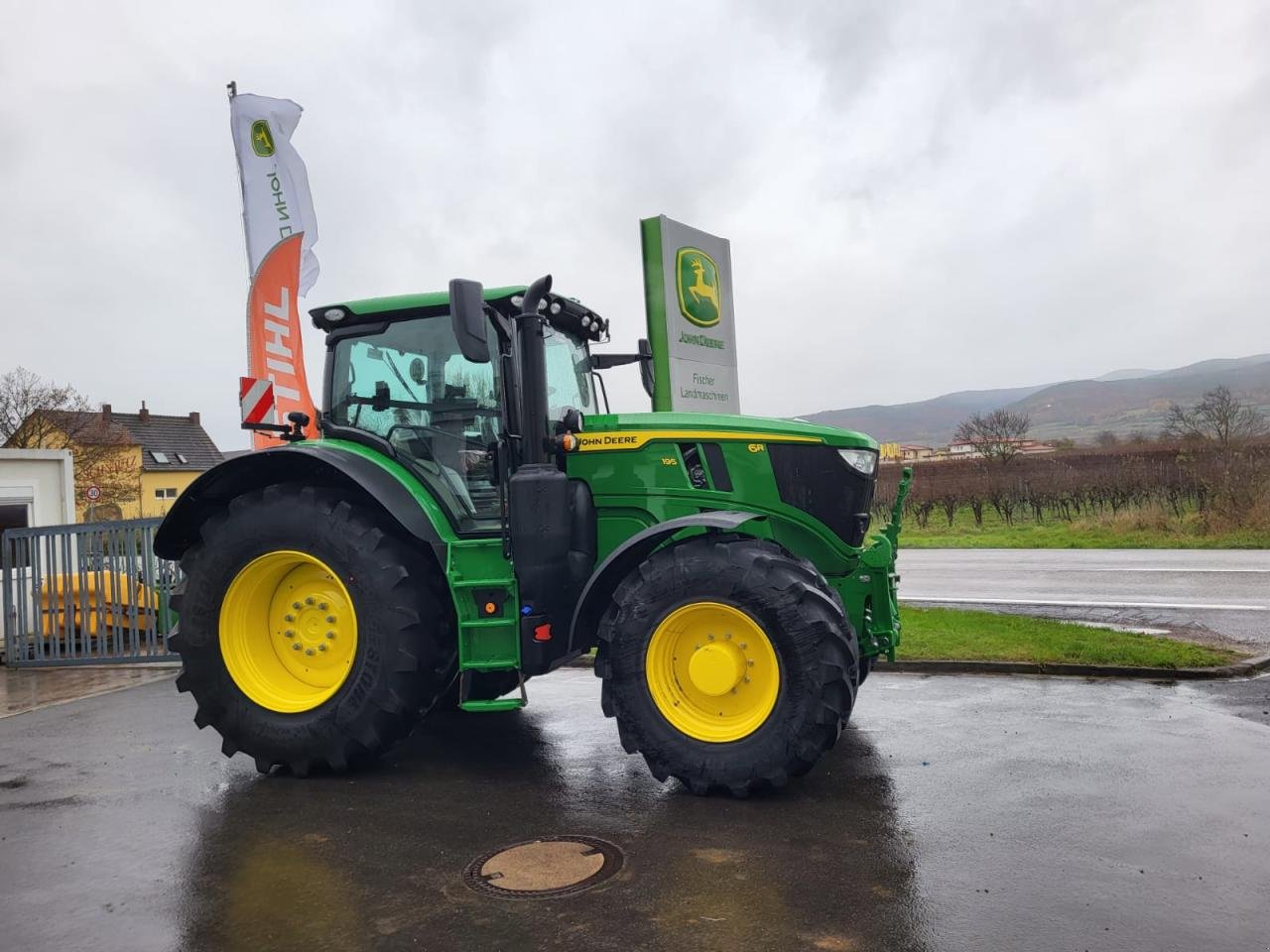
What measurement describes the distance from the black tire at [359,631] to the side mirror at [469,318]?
119 cm

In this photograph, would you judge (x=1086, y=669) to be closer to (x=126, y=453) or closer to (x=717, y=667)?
(x=717, y=667)

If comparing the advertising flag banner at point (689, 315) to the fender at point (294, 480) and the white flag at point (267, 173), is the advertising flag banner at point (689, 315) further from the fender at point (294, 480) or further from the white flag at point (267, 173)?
the white flag at point (267, 173)

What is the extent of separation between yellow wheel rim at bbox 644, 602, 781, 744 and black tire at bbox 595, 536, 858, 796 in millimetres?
58

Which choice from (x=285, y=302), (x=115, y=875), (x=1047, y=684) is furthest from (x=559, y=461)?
(x=285, y=302)

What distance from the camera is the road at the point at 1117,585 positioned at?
1009cm

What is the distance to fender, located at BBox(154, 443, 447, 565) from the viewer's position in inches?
204

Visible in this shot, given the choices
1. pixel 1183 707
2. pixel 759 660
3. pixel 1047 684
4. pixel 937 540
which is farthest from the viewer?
pixel 937 540

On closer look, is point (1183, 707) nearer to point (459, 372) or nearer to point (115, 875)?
point (459, 372)

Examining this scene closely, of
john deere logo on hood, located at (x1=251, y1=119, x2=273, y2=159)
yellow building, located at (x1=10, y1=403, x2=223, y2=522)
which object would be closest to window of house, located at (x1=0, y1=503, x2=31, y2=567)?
john deere logo on hood, located at (x1=251, y1=119, x2=273, y2=159)

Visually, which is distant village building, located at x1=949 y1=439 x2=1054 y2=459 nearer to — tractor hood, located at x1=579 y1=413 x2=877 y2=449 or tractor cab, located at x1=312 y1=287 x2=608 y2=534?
tractor hood, located at x1=579 y1=413 x2=877 y2=449

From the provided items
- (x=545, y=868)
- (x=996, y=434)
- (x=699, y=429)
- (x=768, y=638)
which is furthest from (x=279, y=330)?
(x=996, y=434)

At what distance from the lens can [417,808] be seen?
4742 mm

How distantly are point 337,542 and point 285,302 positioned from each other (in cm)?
750

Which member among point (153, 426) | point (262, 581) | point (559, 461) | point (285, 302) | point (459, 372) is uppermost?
point (153, 426)
